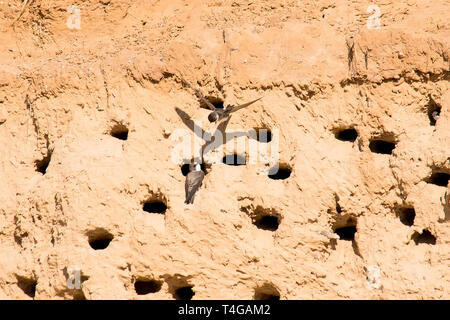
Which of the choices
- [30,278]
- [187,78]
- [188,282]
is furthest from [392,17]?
[30,278]

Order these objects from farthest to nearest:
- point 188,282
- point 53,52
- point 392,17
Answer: point 53,52 → point 392,17 → point 188,282

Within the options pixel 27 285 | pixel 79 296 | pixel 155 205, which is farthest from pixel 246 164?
pixel 27 285

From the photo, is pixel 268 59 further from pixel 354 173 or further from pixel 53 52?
pixel 53 52

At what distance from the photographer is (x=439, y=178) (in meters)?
6.15

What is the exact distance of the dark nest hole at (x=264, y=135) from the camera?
Result: 6.53 m

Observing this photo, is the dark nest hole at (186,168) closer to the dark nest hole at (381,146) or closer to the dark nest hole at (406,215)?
the dark nest hole at (381,146)

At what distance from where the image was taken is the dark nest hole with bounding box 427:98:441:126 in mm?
6293

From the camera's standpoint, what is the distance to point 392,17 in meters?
6.62

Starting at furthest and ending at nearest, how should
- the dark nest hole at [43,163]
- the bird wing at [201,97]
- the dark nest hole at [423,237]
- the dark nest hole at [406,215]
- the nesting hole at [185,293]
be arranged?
the dark nest hole at [43,163] < the bird wing at [201,97] < the nesting hole at [185,293] < the dark nest hole at [406,215] < the dark nest hole at [423,237]

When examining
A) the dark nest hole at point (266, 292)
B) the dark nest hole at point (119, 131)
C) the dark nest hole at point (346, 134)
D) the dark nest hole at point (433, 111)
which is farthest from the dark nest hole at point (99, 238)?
the dark nest hole at point (433, 111)

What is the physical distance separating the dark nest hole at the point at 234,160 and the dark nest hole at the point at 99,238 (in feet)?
3.06

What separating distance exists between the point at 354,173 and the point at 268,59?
3.44 feet

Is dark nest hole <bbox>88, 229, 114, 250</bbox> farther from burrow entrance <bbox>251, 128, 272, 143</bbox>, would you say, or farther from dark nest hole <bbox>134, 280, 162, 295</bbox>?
burrow entrance <bbox>251, 128, 272, 143</bbox>

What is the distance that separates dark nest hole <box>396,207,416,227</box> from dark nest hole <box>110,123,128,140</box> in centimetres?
198
